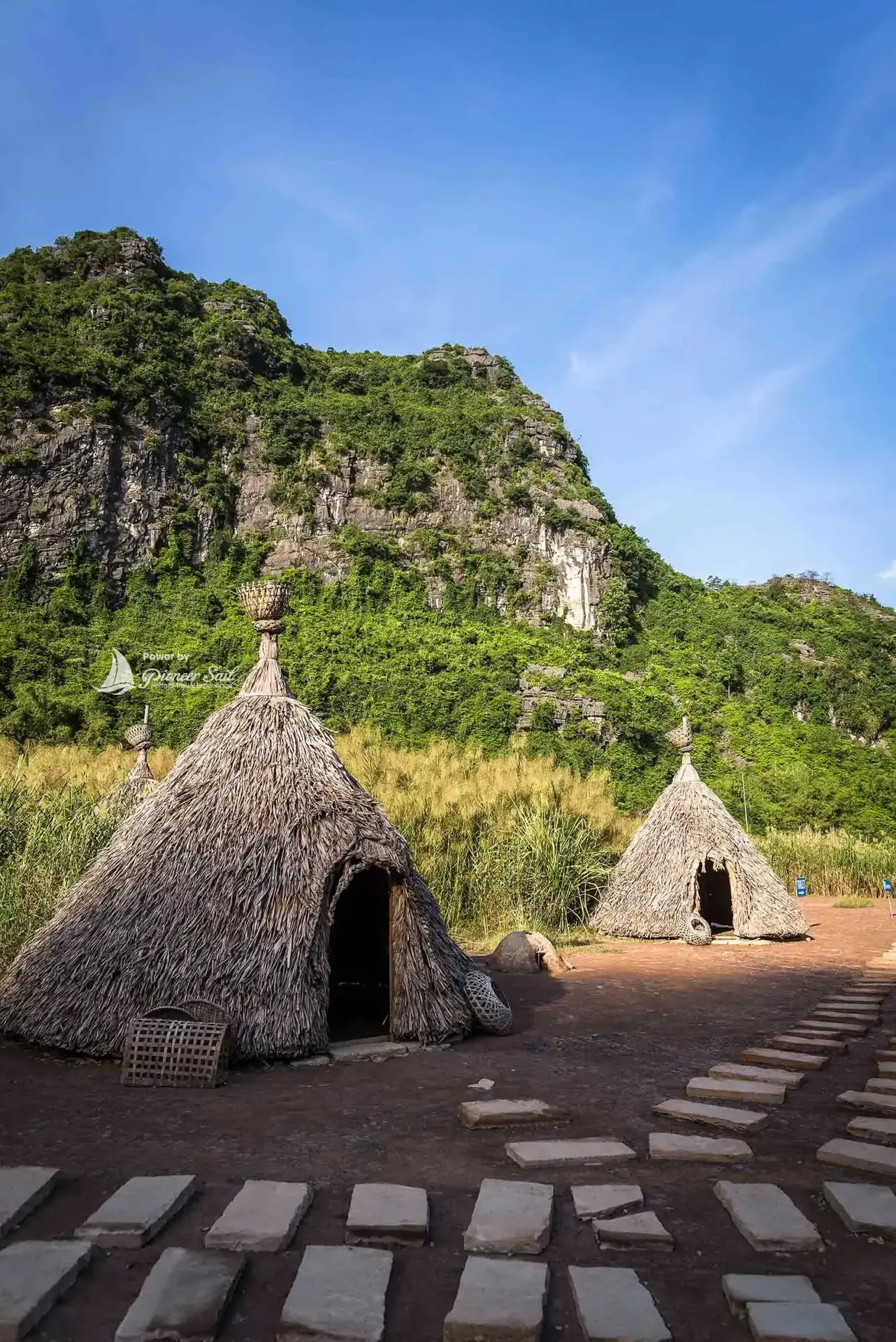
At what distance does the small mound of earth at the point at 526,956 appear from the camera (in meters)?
7.85

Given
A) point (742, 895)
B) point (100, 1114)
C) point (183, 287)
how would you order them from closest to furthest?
1. point (100, 1114)
2. point (742, 895)
3. point (183, 287)

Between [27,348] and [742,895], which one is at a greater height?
[27,348]

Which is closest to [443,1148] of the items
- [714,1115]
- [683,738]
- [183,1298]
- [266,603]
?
[714,1115]

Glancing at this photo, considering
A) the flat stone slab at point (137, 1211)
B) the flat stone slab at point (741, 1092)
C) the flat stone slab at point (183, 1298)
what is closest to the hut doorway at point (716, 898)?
the flat stone slab at point (741, 1092)

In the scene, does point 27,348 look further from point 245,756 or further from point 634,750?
point 245,756

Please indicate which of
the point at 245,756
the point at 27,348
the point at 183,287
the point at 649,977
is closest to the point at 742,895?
the point at 649,977

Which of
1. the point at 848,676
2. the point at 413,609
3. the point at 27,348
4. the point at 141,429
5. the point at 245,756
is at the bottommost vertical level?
the point at 245,756

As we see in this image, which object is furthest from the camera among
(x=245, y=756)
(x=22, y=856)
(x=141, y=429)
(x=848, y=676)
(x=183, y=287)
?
A: (x=183, y=287)

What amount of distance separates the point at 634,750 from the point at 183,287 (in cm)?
3572

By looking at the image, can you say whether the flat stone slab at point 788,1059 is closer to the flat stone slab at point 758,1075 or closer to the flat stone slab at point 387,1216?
the flat stone slab at point 758,1075

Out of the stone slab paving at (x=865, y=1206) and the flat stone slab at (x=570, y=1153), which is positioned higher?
the stone slab paving at (x=865, y=1206)

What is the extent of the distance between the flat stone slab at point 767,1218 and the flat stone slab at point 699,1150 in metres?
0.31

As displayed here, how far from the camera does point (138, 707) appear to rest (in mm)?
29469

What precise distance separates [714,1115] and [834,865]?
1395 cm
